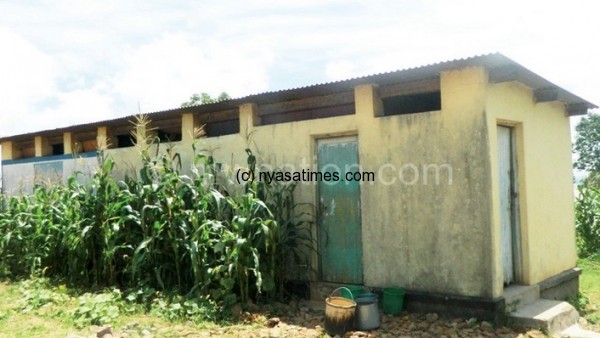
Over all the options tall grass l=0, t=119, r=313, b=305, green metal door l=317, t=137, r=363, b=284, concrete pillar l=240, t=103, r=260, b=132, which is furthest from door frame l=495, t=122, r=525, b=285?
concrete pillar l=240, t=103, r=260, b=132

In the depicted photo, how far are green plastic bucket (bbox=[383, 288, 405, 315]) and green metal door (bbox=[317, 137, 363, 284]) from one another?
66 centimetres

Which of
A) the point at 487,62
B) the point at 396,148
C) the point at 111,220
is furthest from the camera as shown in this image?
the point at 111,220

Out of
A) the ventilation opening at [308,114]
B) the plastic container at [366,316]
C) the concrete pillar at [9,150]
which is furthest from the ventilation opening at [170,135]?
the plastic container at [366,316]

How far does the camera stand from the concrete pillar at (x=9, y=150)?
12.4 m

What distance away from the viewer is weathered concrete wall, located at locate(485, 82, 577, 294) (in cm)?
590

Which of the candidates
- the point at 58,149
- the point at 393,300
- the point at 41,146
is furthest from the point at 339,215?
the point at 58,149

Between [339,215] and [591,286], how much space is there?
16.2 ft

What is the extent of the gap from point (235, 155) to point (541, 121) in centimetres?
Answer: 483

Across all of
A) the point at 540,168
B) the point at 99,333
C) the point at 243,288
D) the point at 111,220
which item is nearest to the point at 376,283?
the point at 243,288

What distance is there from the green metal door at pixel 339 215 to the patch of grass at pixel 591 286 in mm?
3340

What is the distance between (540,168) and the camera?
692cm

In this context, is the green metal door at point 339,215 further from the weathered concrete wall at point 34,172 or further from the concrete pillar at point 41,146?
the concrete pillar at point 41,146

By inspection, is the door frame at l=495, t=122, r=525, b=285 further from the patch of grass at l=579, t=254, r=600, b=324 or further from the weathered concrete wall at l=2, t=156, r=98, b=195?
the weathered concrete wall at l=2, t=156, r=98, b=195

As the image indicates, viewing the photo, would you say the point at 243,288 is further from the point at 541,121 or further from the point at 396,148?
the point at 541,121
